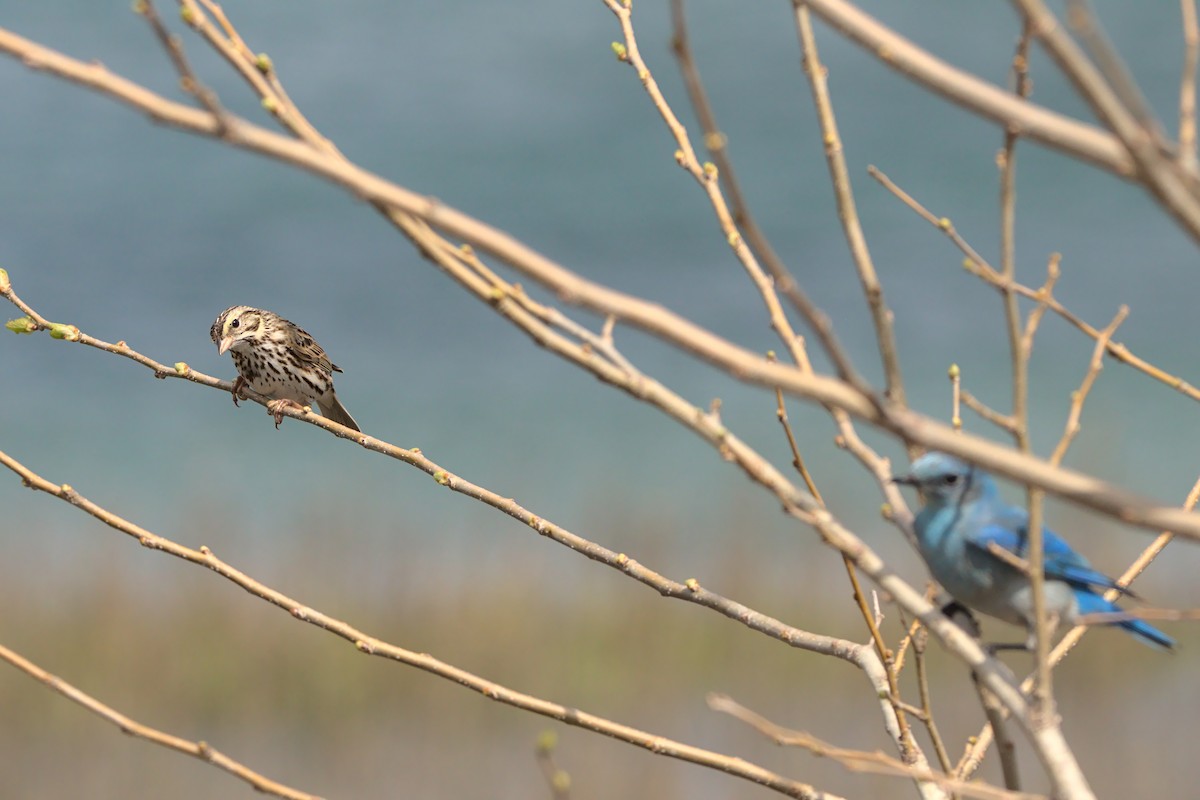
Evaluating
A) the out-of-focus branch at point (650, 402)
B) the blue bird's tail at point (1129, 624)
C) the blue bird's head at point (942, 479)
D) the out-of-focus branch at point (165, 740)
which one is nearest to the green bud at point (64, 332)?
the out-of-focus branch at point (650, 402)

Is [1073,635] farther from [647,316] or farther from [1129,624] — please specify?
[647,316]

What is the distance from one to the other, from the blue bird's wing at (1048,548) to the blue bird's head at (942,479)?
0.10 metres

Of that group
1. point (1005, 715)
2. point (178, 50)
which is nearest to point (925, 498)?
point (1005, 715)

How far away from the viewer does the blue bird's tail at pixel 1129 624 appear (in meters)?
2.56

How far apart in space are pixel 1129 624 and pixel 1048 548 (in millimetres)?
231

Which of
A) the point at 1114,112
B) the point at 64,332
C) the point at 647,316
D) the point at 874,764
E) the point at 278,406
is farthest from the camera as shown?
the point at 278,406

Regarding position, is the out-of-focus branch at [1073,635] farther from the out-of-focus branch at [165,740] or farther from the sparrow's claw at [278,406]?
the sparrow's claw at [278,406]

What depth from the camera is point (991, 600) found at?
2590mm

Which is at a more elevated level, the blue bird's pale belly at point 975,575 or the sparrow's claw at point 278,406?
the sparrow's claw at point 278,406

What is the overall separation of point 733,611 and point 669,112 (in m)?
1.31

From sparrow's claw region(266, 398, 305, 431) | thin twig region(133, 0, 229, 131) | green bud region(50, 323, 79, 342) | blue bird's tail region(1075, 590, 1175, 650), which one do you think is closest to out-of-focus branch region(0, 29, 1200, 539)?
thin twig region(133, 0, 229, 131)

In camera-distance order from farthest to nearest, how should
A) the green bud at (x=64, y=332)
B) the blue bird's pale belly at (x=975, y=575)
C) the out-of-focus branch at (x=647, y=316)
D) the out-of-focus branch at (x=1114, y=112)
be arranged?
1. the green bud at (x=64, y=332)
2. the blue bird's pale belly at (x=975, y=575)
3. the out-of-focus branch at (x=647, y=316)
4. the out-of-focus branch at (x=1114, y=112)

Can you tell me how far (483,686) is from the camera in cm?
282

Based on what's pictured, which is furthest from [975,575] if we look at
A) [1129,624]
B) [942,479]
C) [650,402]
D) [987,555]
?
[650,402]
